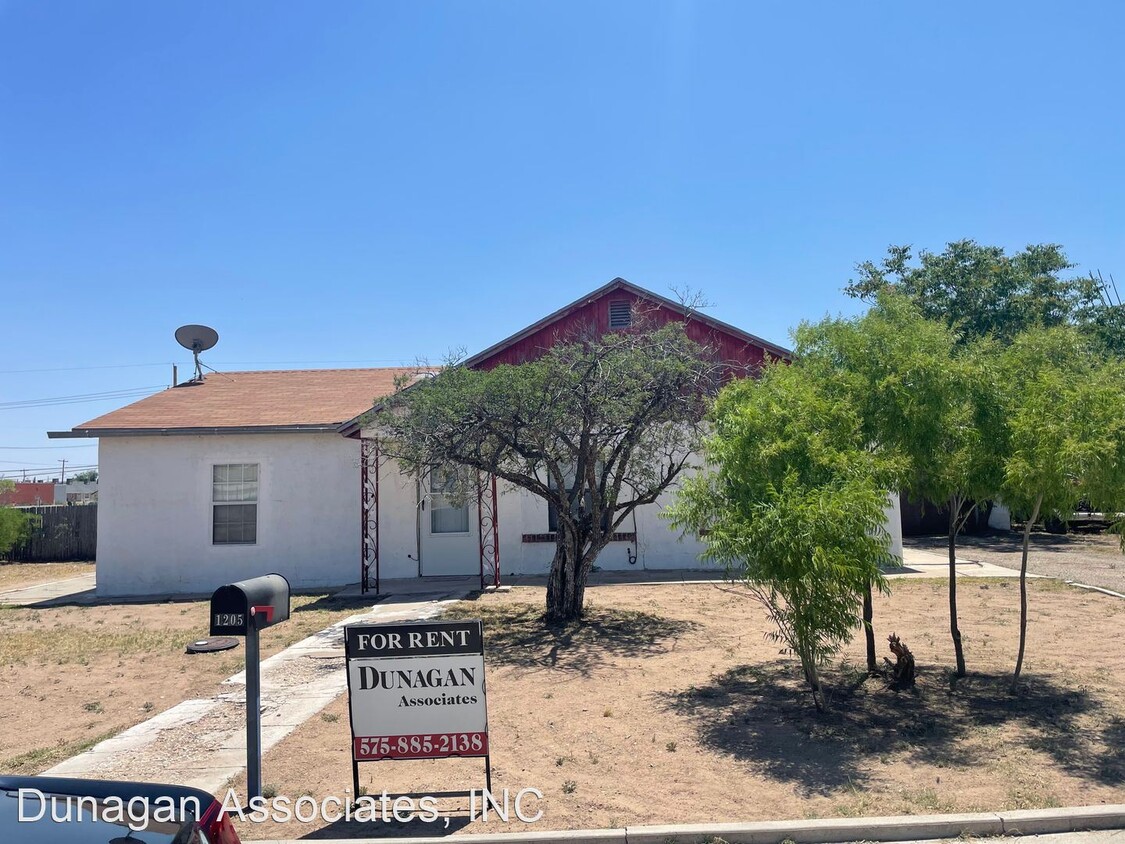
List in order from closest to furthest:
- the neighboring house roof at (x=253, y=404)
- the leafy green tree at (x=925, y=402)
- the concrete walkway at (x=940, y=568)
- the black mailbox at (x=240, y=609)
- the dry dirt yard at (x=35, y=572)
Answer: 1. the black mailbox at (x=240, y=609)
2. the leafy green tree at (x=925, y=402)
3. the concrete walkway at (x=940, y=568)
4. the neighboring house roof at (x=253, y=404)
5. the dry dirt yard at (x=35, y=572)

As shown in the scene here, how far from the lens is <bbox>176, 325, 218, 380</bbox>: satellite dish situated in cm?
2128

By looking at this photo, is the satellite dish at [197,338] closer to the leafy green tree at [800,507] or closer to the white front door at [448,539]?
the white front door at [448,539]

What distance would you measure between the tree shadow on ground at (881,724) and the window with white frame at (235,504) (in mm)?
11323

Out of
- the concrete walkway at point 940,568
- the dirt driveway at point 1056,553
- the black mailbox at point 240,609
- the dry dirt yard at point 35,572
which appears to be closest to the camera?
the black mailbox at point 240,609

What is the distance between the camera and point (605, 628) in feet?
36.0

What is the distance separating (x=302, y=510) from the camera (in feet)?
53.9

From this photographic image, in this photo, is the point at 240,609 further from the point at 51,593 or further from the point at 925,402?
the point at 51,593

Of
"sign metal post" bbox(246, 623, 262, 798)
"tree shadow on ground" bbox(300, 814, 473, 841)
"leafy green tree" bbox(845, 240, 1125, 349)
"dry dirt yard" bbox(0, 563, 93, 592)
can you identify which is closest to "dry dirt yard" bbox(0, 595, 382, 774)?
"sign metal post" bbox(246, 623, 262, 798)

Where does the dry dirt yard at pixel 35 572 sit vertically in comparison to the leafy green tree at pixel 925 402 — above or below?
below

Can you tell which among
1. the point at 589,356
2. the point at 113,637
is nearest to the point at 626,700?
the point at 589,356

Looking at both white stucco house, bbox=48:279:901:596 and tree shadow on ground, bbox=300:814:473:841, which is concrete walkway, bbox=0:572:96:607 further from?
tree shadow on ground, bbox=300:814:473:841

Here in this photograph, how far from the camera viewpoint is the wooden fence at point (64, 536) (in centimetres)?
2522

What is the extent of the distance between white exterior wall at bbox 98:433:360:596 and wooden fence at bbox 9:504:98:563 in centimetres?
1034

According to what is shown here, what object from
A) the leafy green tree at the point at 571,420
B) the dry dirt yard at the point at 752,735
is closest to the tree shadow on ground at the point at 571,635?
the dry dirt yard at the point at 752,735
